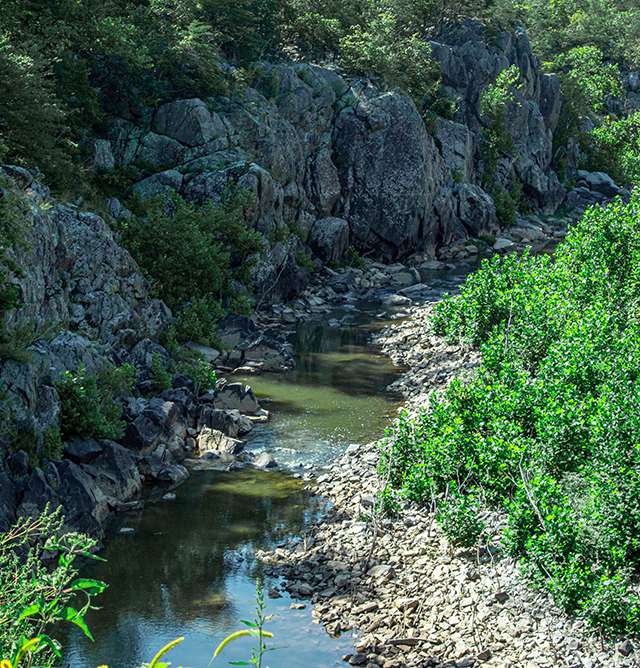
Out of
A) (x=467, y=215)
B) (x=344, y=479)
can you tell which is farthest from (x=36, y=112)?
(x=467, y=215)

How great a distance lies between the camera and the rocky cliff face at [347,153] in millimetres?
41594

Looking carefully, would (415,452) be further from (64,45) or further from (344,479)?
(64,45)

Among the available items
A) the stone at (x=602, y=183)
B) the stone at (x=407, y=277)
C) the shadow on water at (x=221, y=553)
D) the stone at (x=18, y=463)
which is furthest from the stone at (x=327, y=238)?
the stone at (x=602, y=183)

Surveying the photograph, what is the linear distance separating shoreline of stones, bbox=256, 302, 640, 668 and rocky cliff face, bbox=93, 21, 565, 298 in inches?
1020

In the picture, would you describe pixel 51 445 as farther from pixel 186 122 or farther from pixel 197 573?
pixel 186 122

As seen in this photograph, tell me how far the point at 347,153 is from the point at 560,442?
46950mm

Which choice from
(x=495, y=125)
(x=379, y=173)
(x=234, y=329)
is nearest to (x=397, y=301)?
(x=234, y=329)

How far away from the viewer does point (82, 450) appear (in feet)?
61.8

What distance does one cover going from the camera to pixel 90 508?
668 inches

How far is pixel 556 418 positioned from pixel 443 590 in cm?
476

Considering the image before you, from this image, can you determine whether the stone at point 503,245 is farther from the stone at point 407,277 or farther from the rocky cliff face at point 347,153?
the stone at point 407,277

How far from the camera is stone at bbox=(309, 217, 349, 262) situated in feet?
171

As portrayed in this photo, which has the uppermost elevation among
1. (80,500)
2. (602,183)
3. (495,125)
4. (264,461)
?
(495,125)

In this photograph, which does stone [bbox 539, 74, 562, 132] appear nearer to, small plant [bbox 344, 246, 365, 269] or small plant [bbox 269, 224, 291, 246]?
small plant [bbox 344, 246, 365, 269]
